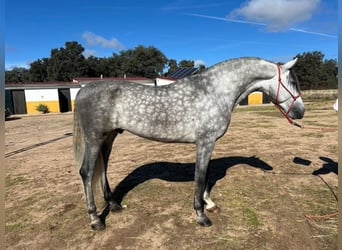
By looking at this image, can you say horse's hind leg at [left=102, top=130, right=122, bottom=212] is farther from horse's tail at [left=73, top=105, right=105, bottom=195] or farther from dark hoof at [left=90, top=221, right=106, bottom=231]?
dark hoof at [left=90, top=221, right=106, bottom=231]

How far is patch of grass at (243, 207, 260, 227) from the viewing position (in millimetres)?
3396

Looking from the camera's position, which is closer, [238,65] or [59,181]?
[238,65]

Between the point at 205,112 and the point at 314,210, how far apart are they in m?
2.21

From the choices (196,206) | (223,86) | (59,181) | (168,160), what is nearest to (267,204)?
(196,206)

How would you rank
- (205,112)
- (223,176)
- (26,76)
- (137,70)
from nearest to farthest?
(205,112) → (223,176) → (137,70) → (26,76)

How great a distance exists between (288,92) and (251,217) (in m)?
1.80

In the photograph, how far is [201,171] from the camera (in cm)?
339

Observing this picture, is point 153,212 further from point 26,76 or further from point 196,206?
point 26,76

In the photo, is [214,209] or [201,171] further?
[214,209]

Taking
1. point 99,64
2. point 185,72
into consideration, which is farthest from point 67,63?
point 185,72

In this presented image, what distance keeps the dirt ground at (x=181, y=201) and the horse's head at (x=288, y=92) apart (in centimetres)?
148

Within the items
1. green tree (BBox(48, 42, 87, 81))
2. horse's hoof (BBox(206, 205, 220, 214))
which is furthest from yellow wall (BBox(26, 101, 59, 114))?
green tree (BBox(48, 42, 87, 81))

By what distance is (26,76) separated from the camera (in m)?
70.0

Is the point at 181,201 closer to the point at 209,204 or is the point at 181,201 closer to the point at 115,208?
the point at 209,204
